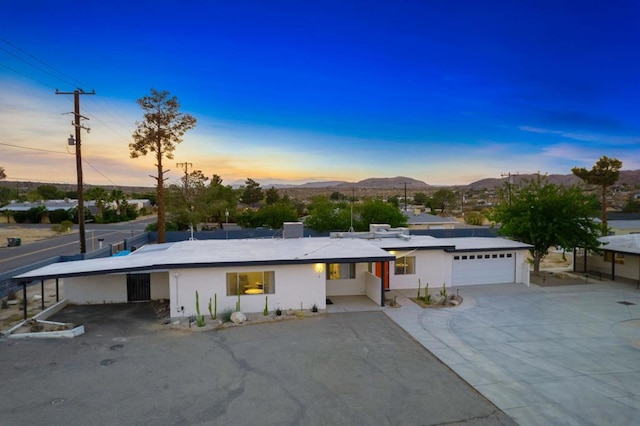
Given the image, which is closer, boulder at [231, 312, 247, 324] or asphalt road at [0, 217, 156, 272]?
boulder at [231, 312, 247, 324]

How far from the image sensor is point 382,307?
15055 millimetres

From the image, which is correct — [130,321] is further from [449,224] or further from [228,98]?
[449,224]

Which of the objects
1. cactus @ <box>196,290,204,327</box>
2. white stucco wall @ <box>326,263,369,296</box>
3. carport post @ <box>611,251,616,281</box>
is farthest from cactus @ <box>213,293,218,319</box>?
carport post @ <box>611,251,616,281</box>

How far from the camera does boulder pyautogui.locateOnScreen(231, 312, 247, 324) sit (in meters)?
13.1

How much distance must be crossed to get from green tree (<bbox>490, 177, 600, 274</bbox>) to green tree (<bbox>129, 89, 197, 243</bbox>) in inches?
893

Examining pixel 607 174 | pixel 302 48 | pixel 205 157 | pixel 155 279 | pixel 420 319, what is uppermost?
pixel 302 48

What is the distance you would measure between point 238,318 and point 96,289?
22.7 feet

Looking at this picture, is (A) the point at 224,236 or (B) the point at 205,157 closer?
(A) the point at 224,236

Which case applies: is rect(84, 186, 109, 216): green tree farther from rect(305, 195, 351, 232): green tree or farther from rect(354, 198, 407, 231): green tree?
rect(354, 198, 407, 231): green tree

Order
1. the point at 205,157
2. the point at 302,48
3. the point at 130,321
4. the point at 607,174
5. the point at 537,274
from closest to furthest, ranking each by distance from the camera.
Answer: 1. the point at 130,321
2. the point at 537,274
3. the point at 302,48
4. the point at 607,174
5. the point at 205,157

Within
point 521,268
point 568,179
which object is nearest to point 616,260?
point 521,268

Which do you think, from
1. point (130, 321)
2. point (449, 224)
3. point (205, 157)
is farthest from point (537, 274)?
point (205, 157)

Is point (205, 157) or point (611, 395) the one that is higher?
point (205, 157)

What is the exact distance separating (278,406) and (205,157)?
158 ft
